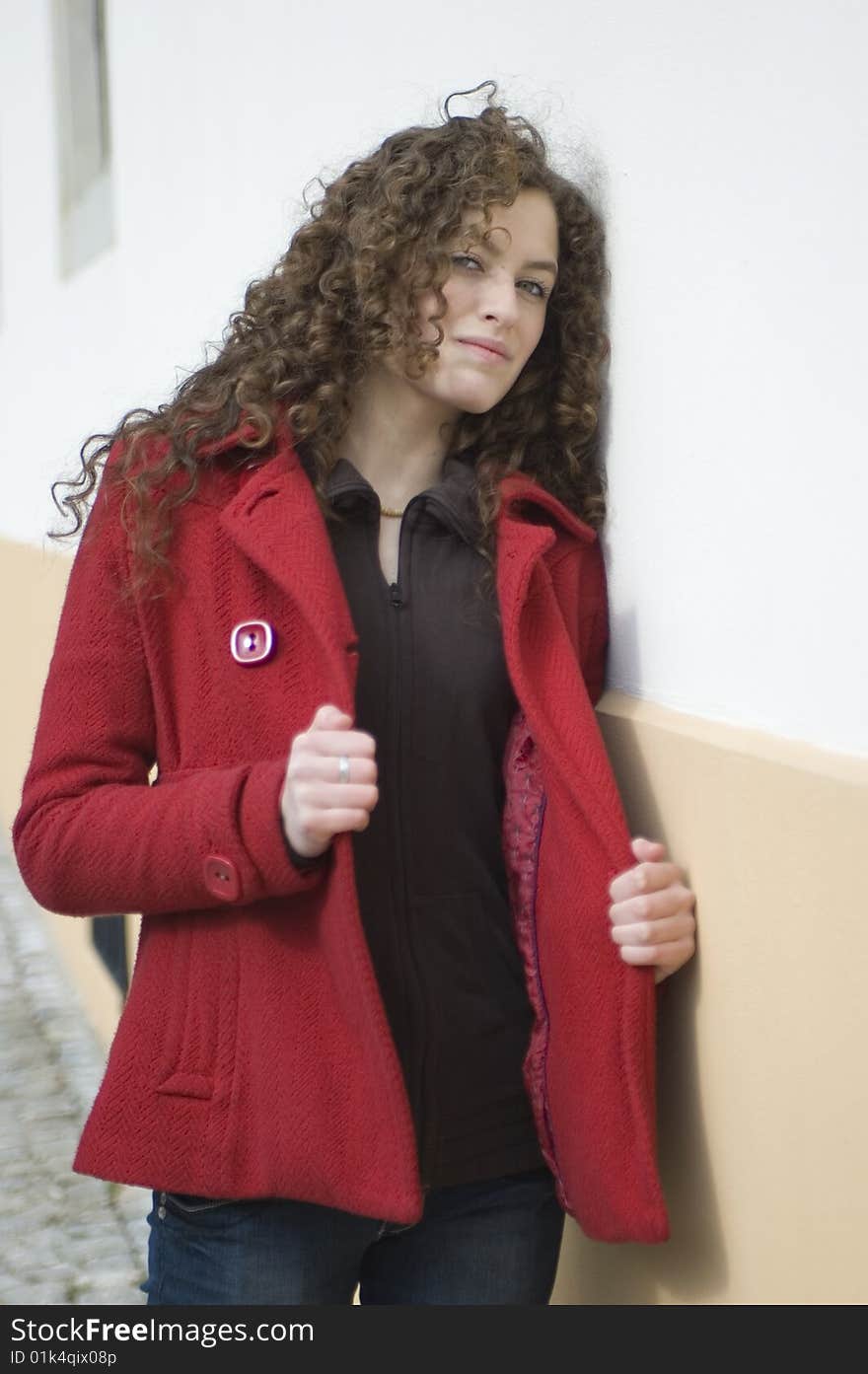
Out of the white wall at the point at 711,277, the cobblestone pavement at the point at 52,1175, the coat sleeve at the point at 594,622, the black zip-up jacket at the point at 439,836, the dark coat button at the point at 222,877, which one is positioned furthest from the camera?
the cobblestone pavement at the point at 52,1175

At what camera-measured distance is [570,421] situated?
2.15 meters

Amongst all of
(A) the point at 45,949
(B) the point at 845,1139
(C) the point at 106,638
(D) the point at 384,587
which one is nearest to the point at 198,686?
(C) the point at 106,638

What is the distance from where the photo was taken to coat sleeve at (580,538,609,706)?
213cm

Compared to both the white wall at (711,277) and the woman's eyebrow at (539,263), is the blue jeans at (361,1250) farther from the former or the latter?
the woman's eyebrow at (539,263)

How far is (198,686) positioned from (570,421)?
25.0 inches

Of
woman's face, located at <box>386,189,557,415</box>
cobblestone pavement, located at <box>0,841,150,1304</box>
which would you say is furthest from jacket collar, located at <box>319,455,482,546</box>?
cobblestone pavement, located at <box>0,841,150,1304</box>

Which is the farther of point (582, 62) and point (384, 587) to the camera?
point (582, 62)

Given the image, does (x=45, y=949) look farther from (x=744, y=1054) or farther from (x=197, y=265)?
(x=744, y=1054)

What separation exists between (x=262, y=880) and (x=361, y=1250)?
1.73 feet

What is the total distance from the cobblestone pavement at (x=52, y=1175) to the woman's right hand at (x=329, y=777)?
7.27 ft

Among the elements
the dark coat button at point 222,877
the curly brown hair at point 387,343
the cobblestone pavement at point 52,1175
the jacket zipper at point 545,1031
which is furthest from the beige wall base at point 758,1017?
the cobblestone pavement at point 52,1175

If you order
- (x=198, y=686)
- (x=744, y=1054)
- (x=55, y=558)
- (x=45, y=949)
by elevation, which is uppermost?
(x=198, y=686)

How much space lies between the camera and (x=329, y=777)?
5.59 ft

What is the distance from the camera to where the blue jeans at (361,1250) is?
6.31 feet
